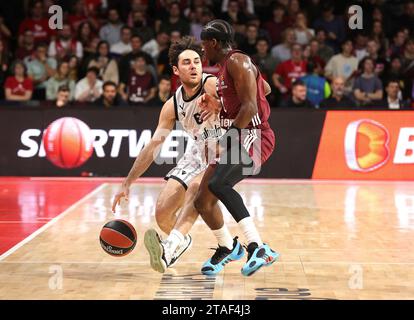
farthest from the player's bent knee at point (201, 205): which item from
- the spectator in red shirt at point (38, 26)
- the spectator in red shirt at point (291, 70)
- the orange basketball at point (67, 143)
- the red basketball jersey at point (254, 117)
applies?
the spectator in red shirt at point (38, 26)

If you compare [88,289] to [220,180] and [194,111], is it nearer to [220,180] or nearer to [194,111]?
[220,180]

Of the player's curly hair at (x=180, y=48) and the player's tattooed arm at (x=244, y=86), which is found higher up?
the player's curly hair at (x=180, y=48)

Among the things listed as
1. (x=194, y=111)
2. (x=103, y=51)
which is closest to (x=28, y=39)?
(x=103, y=51)

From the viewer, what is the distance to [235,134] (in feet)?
23.7

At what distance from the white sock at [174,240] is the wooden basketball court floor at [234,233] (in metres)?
0.26

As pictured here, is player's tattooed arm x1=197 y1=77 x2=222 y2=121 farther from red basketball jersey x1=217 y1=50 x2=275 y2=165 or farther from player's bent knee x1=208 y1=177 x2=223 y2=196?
player's bent knee x1=208 y1=177 x2=223 y2=196

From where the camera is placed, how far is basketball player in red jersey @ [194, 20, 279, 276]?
7.03 m

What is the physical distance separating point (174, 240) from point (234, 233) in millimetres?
2557

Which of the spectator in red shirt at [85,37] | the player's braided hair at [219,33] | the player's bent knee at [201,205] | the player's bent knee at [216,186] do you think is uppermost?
the player's braided hair at [219,33]

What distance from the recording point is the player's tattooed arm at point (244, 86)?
6969 millimetres

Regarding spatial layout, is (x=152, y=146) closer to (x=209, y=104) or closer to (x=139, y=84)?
(x=209, y=104)

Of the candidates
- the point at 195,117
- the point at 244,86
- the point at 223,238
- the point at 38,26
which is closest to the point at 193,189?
the point at 223,238

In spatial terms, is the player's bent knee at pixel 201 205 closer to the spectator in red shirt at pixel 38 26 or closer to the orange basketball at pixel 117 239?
the orange basketball at pixel 117 239

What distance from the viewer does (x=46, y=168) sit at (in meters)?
15.2
